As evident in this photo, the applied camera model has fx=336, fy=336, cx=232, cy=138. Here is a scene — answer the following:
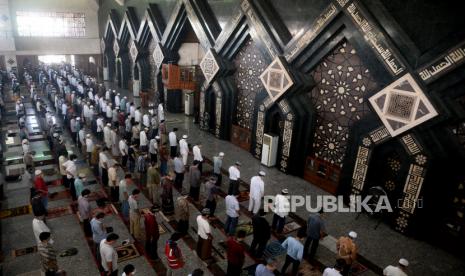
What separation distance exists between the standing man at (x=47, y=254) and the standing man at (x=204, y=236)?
91.5 inches

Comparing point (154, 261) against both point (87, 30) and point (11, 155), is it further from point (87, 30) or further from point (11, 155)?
point (87, 30)

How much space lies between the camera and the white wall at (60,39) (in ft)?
78.0

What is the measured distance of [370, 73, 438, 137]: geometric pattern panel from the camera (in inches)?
263

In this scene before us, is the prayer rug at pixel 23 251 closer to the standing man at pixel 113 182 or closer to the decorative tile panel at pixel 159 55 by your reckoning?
the standing man at pixel 113 182

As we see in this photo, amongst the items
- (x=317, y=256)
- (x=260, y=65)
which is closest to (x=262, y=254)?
(x=317, y=256)

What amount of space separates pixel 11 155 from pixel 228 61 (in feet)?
26.0

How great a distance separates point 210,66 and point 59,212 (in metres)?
7.49

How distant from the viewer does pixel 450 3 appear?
6199 mm

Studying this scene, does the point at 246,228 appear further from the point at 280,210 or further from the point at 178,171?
the point at 178,171

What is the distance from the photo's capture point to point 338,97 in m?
8.71

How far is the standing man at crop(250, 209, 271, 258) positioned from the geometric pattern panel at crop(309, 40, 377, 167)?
3.74m

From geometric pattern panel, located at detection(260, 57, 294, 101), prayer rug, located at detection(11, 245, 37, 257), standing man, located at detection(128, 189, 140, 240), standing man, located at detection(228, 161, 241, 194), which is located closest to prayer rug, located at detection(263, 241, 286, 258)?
standing man, located at detection(228, 161, 241, 194)

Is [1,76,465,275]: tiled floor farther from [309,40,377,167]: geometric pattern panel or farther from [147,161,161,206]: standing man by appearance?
[309,40,377,167]: geometric pattern panel

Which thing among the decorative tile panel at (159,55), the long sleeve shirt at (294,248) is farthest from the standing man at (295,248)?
the decorative tile panel at (159,55)
